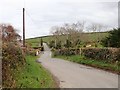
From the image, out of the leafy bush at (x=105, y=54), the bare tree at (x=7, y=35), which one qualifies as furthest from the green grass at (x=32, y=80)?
the leafy bush at (x=105, y=54)

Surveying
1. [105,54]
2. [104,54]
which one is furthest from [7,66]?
[104,54]

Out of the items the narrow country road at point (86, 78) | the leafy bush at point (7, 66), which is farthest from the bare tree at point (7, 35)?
the narrow country road at point (86, 78)

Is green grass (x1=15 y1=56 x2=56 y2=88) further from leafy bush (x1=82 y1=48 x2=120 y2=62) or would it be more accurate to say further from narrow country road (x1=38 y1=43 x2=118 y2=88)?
leafy bush (x1=82 y1=48 x2=120 y2=62)

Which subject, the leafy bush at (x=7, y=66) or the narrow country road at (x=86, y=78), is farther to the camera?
the narrow country road at (x=86, y=78)

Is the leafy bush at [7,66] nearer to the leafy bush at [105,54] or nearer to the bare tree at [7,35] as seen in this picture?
the bare tree at [7,35]

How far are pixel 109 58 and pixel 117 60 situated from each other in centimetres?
231

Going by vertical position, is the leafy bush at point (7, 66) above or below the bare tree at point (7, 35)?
below

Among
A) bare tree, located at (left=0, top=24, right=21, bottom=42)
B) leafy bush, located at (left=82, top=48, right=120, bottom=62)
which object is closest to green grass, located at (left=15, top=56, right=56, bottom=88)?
bare tree, located at (left=0, top=24, right=21, bottom=42)

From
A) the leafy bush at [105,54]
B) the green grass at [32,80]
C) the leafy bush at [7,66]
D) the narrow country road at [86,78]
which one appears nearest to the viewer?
the leafy bush at [7,66]

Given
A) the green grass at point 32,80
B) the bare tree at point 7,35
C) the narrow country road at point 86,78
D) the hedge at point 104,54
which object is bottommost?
the narrow country road at point 86,78

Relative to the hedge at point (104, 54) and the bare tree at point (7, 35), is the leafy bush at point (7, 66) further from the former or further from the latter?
the hedge at point (104, 54)

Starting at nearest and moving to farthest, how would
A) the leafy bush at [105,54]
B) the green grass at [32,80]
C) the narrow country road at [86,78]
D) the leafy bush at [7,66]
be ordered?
the leafy bush at [7,66]
the green grass at [32,80]
the narrow country road at [86,78]
the leafy bush at [105,54]

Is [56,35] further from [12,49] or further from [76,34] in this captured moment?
[12,49]

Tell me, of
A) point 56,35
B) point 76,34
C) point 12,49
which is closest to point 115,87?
point 12,49
